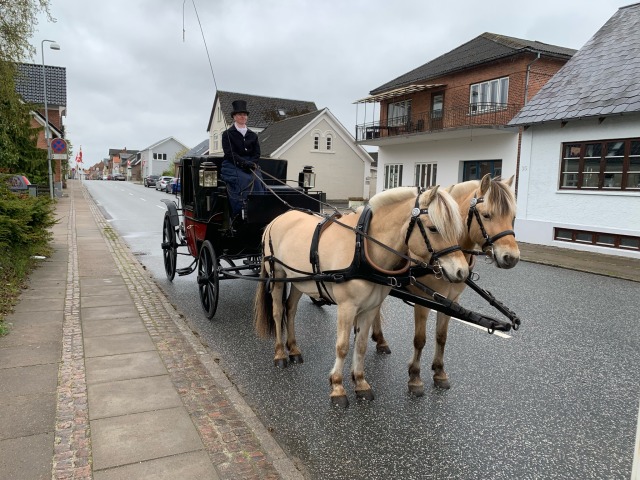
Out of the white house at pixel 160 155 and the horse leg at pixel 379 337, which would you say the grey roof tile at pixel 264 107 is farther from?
the white house at pixel 160 155

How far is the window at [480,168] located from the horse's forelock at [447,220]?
17.1m

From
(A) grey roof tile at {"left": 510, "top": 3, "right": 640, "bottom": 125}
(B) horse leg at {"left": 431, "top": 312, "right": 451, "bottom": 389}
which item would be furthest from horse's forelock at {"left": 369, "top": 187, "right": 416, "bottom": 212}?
(A) grey roof tile at {"left": 510, "top": 3, "right": 640, "bottom": 125}

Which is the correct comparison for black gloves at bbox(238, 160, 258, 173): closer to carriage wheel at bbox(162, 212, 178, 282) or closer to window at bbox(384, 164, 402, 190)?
carriage wheel at bbox(162, 212, 178, 282)

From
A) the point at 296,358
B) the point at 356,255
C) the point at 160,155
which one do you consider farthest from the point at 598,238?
the point at 160,155

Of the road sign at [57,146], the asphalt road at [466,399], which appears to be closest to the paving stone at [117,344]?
the asphalt road at [466,399]

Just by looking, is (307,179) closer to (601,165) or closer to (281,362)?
(281,362)

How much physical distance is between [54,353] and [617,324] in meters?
7.06

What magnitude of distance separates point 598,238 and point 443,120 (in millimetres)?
11212

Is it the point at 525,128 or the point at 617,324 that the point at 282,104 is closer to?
the point at 525,128

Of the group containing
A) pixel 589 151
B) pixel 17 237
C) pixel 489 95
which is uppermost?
pixel 489 95

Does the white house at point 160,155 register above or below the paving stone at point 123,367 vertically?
above

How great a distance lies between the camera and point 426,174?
23.8 m

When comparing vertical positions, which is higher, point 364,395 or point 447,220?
point 447,220

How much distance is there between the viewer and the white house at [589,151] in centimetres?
1294
